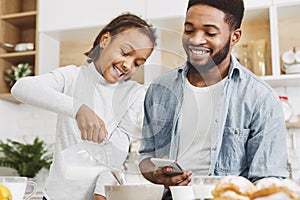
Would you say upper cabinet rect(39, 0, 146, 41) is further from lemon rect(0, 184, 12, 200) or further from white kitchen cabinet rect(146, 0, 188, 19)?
lemon rect(0, 184, 12, 200)

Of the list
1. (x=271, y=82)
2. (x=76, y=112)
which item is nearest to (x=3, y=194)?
(x=76, y=112)

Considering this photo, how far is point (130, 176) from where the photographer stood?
129 centimetres

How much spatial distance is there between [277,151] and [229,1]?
1.83 feet

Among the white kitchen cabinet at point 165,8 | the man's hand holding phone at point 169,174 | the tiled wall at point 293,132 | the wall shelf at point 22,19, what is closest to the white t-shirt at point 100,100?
the man's hand holding phone at point 169,174

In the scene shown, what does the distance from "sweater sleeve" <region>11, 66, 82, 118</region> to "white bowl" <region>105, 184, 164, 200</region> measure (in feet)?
1.05

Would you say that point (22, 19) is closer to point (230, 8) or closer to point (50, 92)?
point (50, 92)

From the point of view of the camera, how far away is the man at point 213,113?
135 centimetres

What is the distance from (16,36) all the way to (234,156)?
8.38ft

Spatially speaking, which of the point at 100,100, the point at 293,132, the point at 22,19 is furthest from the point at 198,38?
the point at 22,19

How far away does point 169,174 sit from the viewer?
1196mm

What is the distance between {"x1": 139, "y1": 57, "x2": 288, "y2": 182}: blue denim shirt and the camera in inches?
53.4

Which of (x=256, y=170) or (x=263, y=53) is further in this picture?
(x=263, y=53)

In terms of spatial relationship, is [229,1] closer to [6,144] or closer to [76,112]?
[76,112]

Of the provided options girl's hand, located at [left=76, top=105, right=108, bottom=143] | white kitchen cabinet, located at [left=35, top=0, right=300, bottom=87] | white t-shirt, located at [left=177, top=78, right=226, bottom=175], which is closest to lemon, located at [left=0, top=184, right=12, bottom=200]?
girl's hand, located at [left=76, top=105, right=108, bottom=143]
